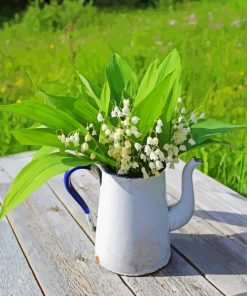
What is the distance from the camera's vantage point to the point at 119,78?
1.35 m

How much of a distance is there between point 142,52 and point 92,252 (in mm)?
3336

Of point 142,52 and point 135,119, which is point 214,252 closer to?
point 135,119

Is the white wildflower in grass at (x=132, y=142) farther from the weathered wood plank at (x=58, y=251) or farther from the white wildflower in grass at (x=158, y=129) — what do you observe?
the weathered wood plank at (x=58, y=251)

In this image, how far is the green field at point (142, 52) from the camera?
3.11 meters

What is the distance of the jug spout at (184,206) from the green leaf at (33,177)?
266 millimetres

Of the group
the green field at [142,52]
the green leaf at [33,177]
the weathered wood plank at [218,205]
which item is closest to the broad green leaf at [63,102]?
the green leaf at [33,177]

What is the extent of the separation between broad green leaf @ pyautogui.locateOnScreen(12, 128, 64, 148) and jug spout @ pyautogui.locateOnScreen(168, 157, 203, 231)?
0.30 m

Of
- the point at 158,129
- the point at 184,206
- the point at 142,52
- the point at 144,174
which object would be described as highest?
the point at 158,129

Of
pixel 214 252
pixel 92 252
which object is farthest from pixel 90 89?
pixel 214 252

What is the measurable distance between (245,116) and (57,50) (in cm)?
246

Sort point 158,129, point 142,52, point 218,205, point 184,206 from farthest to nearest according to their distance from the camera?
point 142,52 → point 218,205 → point 184,206 → point 158,129

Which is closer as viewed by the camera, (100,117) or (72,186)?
(100,117)

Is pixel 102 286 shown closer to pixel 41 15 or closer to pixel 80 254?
pixel 80 254

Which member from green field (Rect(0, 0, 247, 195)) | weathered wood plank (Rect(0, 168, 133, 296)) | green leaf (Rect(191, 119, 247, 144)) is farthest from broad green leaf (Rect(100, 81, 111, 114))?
green field (Rect(0, 0, 247, 195))
